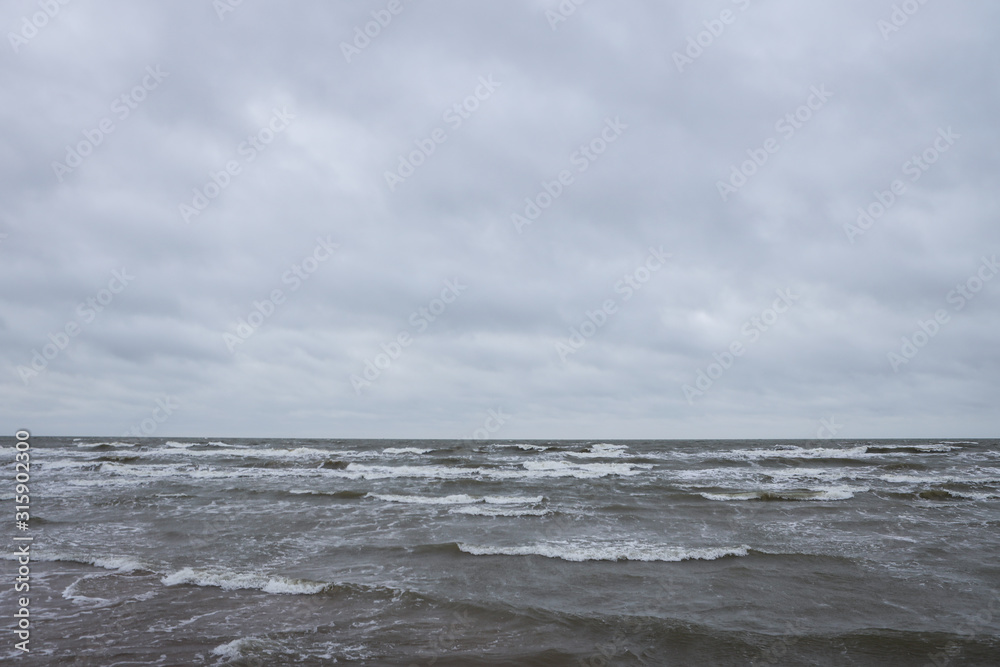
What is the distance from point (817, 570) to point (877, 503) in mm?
11764

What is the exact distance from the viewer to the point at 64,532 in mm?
14516

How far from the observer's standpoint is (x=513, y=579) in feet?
34.2

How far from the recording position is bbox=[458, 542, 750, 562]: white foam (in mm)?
11992

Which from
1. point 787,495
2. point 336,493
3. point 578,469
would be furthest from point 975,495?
point 336,493

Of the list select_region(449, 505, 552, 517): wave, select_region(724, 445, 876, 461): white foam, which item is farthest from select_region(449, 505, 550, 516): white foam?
select_region(724, 445, 876, 461): white foam

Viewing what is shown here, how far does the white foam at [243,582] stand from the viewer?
376 inches

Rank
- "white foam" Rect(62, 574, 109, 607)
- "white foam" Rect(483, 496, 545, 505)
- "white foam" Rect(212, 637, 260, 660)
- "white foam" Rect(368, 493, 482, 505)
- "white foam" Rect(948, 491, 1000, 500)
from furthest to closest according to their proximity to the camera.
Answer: "white foam" Rect(948, 491, 1000, 500) → "white foam" Rect(368, 493, 482, 505) → "white foam" Rect(483, 496, 545, 505) → "white foam" Rect(62, 574, 109, 607) → "white foam" Rect(212, 637, 260, 660)

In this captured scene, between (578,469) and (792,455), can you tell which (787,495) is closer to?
(578,469)

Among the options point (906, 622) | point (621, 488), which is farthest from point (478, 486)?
point (906, 622)

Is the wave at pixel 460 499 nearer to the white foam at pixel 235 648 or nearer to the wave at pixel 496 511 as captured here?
the wave at pixel 496 511

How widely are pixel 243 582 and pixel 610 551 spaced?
24.8 feet

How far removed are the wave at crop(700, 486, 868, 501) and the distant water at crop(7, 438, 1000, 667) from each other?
0.21 m

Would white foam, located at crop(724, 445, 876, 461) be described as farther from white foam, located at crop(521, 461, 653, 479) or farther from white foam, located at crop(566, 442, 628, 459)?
white foam, located at crop(521, 461, 653, 479)

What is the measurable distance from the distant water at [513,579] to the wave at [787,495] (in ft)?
0.68
